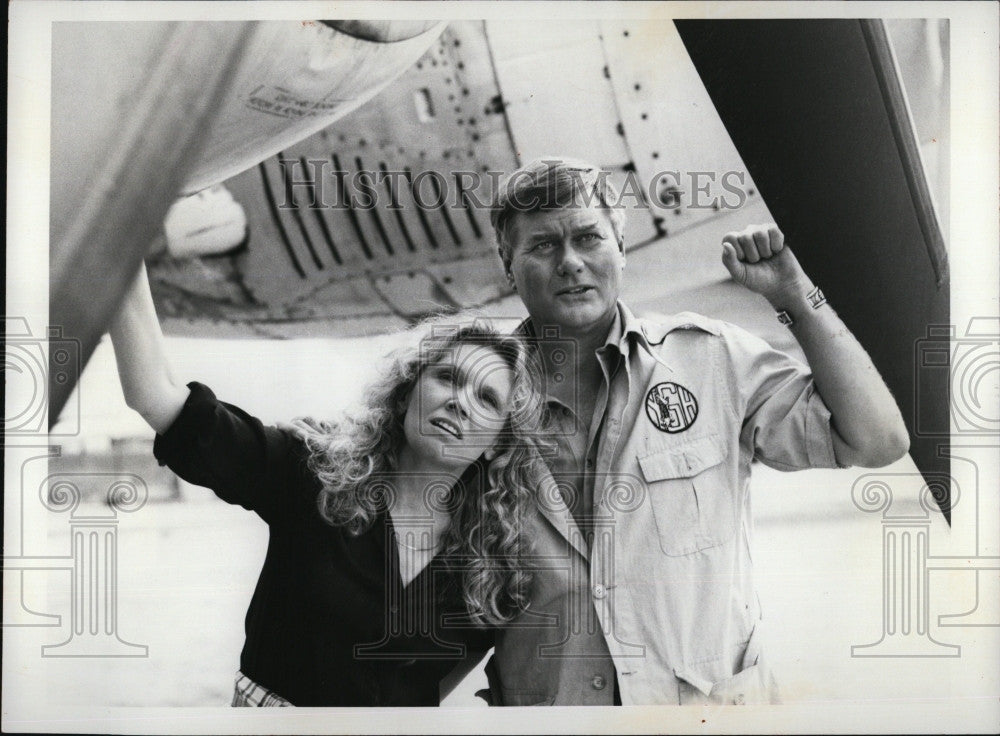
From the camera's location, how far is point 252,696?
3.15 meters

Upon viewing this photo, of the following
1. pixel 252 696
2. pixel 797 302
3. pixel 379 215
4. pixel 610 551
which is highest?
pixel 379 215

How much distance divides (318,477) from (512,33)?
1609 mm

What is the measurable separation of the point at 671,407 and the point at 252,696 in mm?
1683

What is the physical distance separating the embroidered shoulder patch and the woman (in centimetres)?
38

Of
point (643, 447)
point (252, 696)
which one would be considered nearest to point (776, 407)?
point (643, 447)

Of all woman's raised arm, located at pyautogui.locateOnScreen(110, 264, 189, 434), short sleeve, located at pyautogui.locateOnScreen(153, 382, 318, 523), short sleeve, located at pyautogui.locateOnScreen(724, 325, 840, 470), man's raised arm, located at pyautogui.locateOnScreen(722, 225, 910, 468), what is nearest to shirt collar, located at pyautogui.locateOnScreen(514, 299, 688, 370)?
short sleeve, located at pyautogui.locateOnScreen(724, 325, 840, 470)

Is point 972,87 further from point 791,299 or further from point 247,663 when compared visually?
point 247,663

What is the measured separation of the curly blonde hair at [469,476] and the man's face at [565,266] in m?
0.17

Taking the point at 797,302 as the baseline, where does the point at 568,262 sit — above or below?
above

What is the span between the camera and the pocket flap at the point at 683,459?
3.10 m

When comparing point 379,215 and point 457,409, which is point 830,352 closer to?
point 457,409

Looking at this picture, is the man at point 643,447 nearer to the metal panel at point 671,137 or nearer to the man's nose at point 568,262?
the man's nose at point 568,262

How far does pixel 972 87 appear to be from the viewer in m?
3.24

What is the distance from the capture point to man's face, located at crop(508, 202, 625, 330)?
3.10 meters
